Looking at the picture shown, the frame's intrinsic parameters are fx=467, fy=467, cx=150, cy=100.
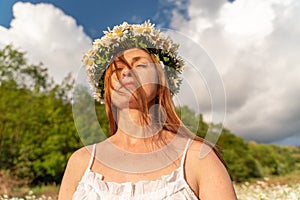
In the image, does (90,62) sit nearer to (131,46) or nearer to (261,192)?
(131,46)

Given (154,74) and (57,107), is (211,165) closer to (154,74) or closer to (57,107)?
(154,74)

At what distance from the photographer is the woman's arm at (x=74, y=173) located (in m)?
2.42

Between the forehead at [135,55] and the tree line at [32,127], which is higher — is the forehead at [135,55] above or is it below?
below

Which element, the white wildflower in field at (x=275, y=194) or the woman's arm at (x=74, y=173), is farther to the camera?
the white wildflower in field at (x=275, y=194)

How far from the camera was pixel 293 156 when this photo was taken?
5150 cm

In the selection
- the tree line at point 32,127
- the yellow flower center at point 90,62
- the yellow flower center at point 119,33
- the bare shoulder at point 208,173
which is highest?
the tree line at point 32,127

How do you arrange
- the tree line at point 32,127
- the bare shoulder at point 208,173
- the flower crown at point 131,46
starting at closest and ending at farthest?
1. the bare shoulder at point 208,173
2. the flower crown at point 131,46
3. the tree line at point 32,127

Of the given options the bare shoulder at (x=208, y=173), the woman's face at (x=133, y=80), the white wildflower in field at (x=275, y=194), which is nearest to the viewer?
the bare shoulder at (x=208, y=173)

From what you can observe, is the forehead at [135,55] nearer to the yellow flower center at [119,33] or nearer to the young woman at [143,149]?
the young woman at [143,149]

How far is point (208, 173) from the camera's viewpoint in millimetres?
2156

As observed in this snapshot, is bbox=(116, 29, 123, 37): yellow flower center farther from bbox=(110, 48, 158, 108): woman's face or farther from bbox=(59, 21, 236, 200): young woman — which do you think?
bbox=(110, 48, 158, 108): woman's face

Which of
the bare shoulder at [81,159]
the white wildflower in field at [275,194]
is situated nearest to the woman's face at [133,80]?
the bare shoulder at [81,159]

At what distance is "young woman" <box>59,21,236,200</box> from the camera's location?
85.4 inches

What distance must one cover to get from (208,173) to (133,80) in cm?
57
